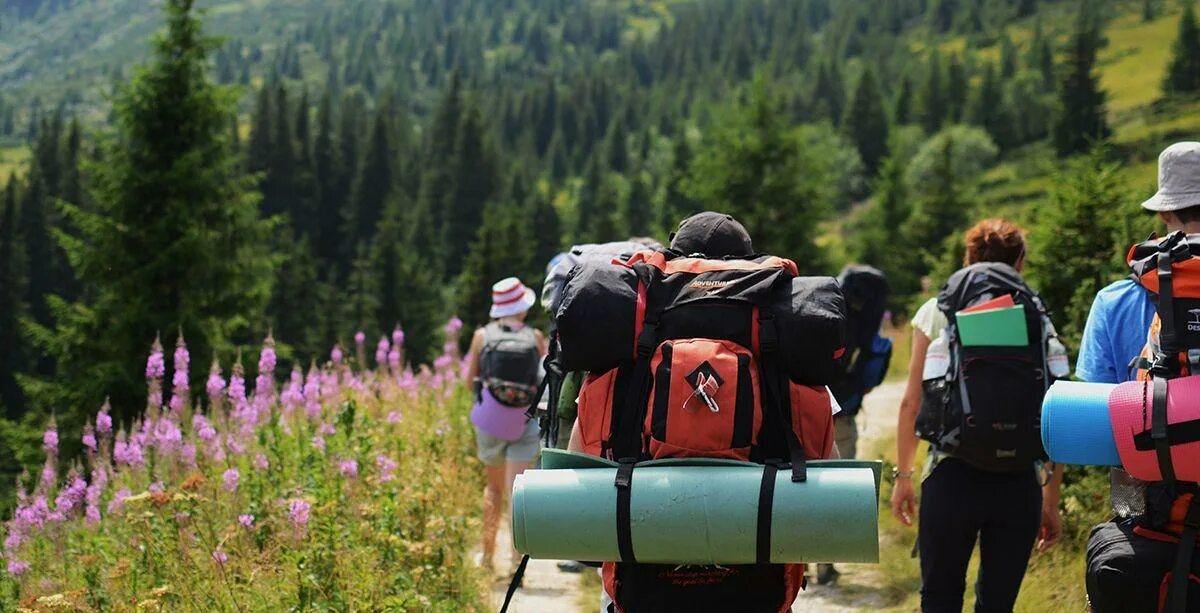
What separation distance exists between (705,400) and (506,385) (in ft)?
12.2

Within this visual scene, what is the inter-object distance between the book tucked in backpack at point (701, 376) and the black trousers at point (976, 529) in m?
1.37

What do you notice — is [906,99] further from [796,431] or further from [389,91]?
[796,431]

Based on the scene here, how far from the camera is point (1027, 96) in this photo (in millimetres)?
115250

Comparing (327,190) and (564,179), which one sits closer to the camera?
(327,190)

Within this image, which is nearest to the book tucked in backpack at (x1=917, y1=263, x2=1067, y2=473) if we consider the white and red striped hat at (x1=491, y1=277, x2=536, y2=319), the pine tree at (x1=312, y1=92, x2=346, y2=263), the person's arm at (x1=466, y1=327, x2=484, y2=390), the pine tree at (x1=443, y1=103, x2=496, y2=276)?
the white and red striped hat at (x1=491, y1=277, x2=536, y2=319)

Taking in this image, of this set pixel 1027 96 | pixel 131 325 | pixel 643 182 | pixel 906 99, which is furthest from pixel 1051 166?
pixel 906 99

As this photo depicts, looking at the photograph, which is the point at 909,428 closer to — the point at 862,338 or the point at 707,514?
the point at 862,338

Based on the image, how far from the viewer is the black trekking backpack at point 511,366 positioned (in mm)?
6566

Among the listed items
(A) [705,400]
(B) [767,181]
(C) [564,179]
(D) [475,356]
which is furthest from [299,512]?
(C) [564,179]

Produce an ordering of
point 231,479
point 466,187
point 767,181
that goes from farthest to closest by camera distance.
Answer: point 466,187 → point 767,181 → point 231,479

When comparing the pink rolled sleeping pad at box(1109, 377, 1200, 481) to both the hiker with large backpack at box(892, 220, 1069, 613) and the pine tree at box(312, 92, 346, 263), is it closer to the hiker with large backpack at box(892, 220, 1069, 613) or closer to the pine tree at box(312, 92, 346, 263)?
the hiker with large backpack at box(892, 220, 1069, 613)

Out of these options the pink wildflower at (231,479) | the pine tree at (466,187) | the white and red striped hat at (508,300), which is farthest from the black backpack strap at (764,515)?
the pine tree at (466,187)

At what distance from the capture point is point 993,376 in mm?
4180

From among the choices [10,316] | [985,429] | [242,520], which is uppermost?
[985,429]
